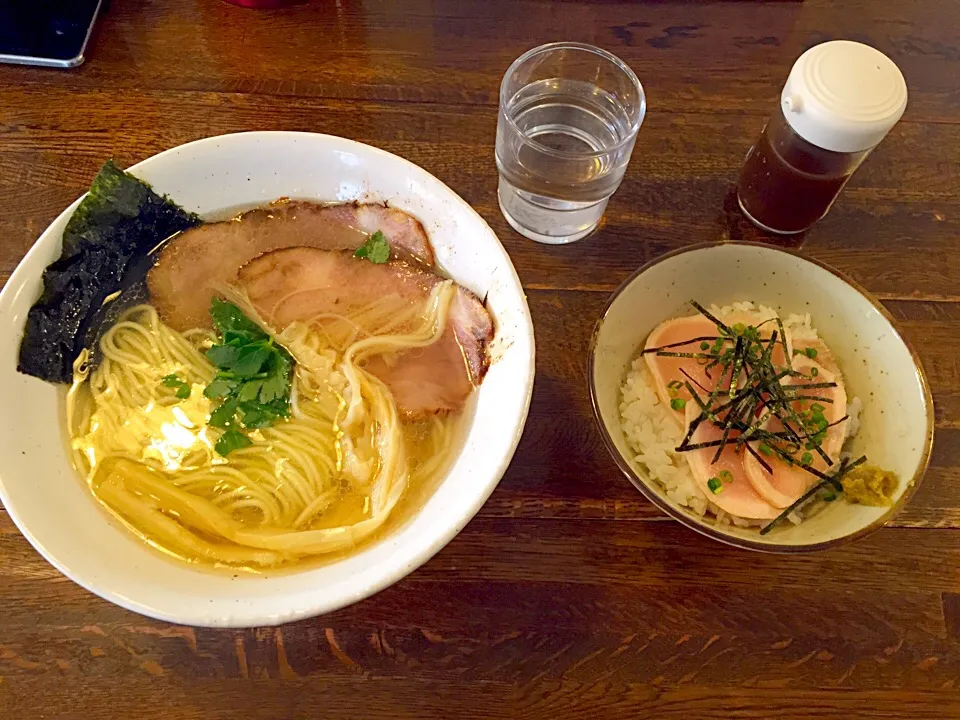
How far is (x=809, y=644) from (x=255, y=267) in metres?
1.20

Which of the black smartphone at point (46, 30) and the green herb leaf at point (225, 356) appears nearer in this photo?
the green herb leaf at point (225, 356)

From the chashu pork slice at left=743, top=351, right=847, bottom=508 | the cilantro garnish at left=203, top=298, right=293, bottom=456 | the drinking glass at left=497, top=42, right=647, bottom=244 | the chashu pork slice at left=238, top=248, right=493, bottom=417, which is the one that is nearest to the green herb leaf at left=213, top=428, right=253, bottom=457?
the cilantro garnish at left=203, top=298, right=293, bottom=456

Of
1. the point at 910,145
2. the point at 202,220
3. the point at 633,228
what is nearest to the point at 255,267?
the point at 202,220

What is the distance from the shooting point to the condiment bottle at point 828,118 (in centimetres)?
134

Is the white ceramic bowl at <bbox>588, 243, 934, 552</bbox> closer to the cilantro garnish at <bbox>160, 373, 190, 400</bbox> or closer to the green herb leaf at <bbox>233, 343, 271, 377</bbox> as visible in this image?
the green herb leaf at <bbox>233, 343, 271, 377</bbox>

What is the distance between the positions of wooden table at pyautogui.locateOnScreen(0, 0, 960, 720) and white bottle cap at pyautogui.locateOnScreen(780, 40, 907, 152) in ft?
1.11

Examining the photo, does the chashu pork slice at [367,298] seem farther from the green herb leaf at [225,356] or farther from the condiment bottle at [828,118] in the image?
the condiment bottle at [828,118]

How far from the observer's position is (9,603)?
4.18 ft

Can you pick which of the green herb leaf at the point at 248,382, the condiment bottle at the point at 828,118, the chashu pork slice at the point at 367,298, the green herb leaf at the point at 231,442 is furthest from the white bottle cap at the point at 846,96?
the green herb leaf at the point at 231,442

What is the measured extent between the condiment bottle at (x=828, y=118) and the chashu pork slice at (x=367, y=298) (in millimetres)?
723

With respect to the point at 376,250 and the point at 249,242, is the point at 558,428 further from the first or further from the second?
the point at 249,242

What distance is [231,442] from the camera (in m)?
1.28

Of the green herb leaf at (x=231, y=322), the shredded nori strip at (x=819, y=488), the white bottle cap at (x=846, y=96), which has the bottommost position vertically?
the shredded nori strip at (x=819, y=488)

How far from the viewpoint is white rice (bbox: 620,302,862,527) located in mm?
1325
